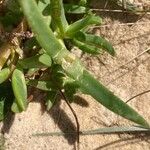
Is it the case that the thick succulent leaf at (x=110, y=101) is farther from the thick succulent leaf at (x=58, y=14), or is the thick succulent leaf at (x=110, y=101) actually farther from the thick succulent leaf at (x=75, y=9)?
the thick succulent leaf at (x=75, y=9)

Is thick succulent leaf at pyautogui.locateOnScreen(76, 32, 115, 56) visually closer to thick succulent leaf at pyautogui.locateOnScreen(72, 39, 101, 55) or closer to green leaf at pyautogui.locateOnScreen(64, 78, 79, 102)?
thick succulent leaf at pyautogui.locateOnScreen(72, 39, 101, 55)

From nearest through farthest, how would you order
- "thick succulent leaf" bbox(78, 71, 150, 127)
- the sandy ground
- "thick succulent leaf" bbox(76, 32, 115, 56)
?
"thick succulent leaf" bbox(78, 71, 150, 127) → "thick succulent leaf" bbox(76, 32, 115, 56) → the sandy ground

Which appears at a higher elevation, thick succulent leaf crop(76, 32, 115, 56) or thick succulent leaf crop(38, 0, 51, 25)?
thick succulent leaf crop(38, 0, 51, 25)

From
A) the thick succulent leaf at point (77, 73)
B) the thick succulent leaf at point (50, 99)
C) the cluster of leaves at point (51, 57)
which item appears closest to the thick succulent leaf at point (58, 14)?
the cluster of leaves at point (51, 57)

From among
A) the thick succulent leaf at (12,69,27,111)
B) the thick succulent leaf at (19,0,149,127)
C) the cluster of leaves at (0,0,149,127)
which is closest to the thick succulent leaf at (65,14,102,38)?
the cluster of leaves at (0,0,149,127)

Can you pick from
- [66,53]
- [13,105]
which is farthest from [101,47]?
A: [13,105]
